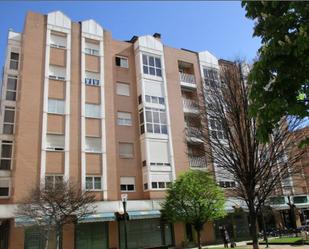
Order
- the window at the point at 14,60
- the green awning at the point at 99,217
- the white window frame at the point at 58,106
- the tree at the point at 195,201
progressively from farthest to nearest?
the window at the point at 14,60 < the white window frame at the point at 58,106 < the green awning at the point at 99,217 < the tree at the point at 195,201

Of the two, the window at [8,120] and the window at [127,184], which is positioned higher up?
the window at [8,120]

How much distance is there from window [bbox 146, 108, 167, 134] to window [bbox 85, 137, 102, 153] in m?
4.75

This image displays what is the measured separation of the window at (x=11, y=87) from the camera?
90.4ft

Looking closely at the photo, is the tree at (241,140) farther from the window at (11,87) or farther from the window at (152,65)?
the window at (11,87)

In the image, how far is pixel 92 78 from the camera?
31.0 meters

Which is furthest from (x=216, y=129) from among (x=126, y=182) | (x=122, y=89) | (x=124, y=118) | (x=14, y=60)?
(x=14, y=60)

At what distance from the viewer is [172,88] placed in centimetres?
3447

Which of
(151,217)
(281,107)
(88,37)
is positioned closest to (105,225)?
(151,217)

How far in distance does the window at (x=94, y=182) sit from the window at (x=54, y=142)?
332 centimetres

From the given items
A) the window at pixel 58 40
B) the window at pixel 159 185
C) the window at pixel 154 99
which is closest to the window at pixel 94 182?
the window at pixel 159 185

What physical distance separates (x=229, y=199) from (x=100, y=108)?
562 inches

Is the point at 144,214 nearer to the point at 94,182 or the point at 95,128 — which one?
the point at 94,182

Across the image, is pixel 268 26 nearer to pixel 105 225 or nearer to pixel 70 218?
pixel 70 218

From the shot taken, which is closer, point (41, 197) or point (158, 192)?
point (41, 197)
